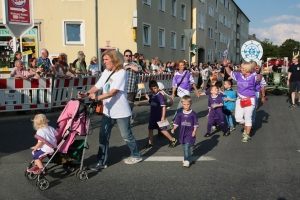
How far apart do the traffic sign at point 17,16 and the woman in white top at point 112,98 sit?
6528mm

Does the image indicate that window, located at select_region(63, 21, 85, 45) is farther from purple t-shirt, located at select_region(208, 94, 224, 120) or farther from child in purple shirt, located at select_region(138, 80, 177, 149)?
child in purple shirt, located at select_region(138, 80, 177, 149)

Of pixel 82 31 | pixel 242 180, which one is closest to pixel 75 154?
pixel 242 180

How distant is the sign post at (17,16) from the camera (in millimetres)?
10352

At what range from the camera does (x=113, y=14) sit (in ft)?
70.7

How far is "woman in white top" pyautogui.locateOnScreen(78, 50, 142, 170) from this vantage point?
5.11 meters

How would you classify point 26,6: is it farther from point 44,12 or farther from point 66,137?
point 44,12

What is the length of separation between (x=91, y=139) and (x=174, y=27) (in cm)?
2363

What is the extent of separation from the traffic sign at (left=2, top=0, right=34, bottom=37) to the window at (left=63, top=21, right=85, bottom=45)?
10291mm

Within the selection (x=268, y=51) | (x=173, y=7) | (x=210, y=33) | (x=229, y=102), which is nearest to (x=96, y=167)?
(x=229, y=102)

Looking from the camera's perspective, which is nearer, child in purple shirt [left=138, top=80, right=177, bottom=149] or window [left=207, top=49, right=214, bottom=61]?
child in purple shirt [left=138, top=80, right=177, bottom=149]

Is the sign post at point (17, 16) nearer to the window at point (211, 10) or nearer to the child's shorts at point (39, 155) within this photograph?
the child's shorts at point (39, 155)

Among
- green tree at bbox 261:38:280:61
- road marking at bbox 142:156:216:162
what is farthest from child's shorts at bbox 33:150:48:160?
green tree at bbox 261:38:280:61

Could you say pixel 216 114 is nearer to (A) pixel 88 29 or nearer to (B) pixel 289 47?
(A) pixel 88 29

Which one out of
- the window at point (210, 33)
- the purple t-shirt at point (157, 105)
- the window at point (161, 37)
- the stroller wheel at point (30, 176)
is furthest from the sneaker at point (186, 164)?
the window at point (210, 33)
